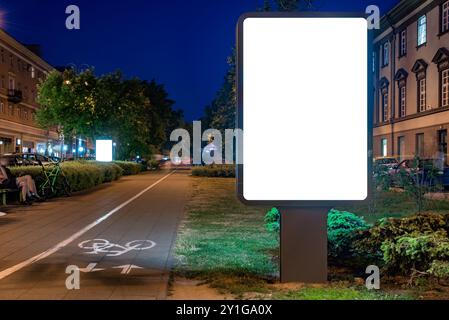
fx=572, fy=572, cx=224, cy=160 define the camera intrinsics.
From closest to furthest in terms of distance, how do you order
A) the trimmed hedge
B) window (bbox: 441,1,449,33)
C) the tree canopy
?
1. the trimmed hedge
2. window (bbox: 441,1,449,33)
3. the tree canopy

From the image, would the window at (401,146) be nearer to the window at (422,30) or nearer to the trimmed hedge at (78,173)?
the window at (422,30)

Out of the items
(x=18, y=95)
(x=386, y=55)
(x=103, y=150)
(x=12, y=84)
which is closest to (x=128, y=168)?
(x=103, y=150)

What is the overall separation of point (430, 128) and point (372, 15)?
34613 millimetres

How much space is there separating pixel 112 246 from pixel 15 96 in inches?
2319

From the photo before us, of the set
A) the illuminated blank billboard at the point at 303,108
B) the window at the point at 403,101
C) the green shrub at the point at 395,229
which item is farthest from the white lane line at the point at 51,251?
the window at the point at 403,101

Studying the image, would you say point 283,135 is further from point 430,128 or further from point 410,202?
point 430,128

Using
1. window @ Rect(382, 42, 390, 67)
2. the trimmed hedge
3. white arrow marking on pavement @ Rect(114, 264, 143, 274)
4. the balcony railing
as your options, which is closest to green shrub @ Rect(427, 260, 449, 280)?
white arrow marking on pavement @ Rect(114, 264, 143, 274)

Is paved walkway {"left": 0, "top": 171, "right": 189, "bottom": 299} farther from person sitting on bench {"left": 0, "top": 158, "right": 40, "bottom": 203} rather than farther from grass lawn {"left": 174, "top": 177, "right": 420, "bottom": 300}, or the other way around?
person sitting on bench {"left": 0, "top": 158, "right": 40, "bottom": 203}

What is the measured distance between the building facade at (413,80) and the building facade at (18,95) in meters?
36.7

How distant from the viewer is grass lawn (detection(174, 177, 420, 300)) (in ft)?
21.0

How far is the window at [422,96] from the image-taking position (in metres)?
41.2

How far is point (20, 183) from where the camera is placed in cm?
1694

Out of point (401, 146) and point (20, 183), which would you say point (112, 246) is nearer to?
point (20, 183)
